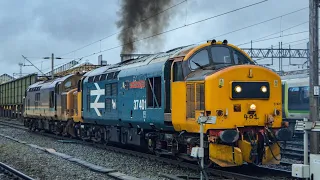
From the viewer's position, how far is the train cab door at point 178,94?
11672 millimetres

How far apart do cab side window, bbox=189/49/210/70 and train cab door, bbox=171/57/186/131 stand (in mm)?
333

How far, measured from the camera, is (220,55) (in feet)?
40.0

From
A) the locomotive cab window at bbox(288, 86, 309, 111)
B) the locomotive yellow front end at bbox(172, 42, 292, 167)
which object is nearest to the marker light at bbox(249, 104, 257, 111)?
the locomotive yellow front end at bbox(172, 42, 292, 167)

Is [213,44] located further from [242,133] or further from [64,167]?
[64,167]

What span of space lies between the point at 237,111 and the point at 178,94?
176 centimetres

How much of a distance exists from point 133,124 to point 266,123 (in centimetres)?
532

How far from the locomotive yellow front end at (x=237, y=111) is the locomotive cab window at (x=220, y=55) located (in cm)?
38

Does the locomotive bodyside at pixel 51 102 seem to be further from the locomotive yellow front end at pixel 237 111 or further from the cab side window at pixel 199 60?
the locomotive yellow front end at pixel 237 111

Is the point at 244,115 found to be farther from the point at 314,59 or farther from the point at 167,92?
the point at 314,59

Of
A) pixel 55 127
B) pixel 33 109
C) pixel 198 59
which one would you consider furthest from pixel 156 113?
pixel 33 109

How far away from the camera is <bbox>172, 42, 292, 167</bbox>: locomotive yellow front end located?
35.1 ft

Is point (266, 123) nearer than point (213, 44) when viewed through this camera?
Yes

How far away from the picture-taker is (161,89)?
41.9 feet

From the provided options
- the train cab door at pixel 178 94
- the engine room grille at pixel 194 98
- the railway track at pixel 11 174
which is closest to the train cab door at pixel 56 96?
the railway track at pixel 11 174
